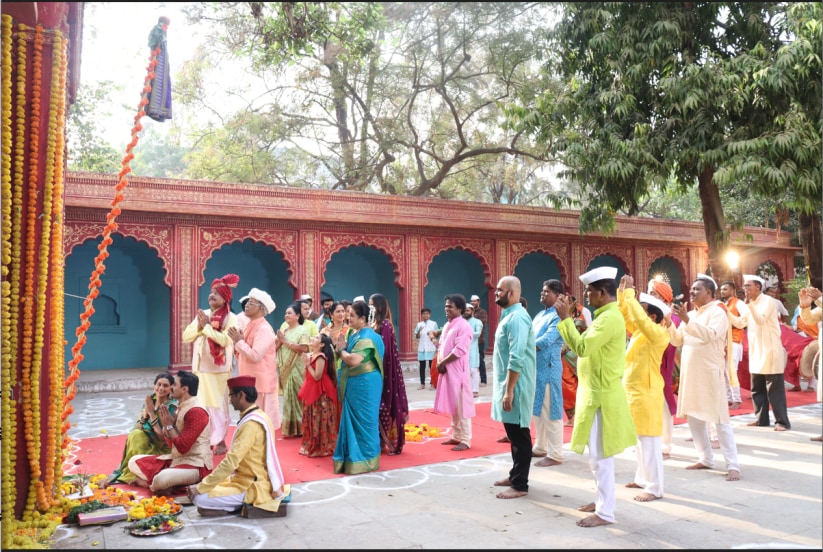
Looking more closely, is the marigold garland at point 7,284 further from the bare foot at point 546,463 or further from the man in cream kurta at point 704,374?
the man in cream kurta at point 704,374

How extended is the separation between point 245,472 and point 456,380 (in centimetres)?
254

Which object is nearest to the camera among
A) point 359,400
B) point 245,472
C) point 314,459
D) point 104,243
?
point 245,472

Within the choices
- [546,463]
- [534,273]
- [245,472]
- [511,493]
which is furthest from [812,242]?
[245,472]

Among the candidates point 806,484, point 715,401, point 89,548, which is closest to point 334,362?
point 89,548

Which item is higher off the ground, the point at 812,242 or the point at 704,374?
the point at 812,242

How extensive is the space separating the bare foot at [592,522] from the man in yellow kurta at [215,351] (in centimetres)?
324

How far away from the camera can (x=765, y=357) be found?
6.35m

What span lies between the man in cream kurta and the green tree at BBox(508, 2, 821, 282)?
Result: 4035mm

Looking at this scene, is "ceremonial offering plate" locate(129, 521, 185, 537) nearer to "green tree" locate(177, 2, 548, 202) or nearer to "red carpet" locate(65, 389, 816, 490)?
"red carpet" locate(65, 389, 816, 490)

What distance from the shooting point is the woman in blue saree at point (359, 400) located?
4.93 metres

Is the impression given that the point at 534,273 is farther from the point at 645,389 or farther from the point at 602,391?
the point at 602,391

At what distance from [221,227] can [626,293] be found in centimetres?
802

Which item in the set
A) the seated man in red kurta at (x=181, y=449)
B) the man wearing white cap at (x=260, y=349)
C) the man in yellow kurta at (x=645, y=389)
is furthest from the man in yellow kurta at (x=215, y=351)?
the man in yellow kurta at (x=645, y=389)

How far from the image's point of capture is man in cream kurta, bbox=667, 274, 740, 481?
4691 mm
